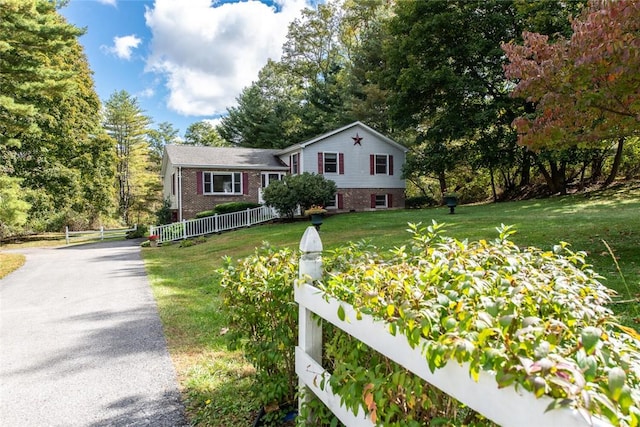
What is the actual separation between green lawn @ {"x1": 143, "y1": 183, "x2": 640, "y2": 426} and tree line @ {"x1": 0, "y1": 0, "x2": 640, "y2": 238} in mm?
1862

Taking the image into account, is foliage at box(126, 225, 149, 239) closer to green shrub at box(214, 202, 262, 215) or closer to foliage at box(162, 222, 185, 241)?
foliage at box(162, 222, 185, 241)

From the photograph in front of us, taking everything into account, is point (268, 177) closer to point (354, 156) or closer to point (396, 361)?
point (354, 156)

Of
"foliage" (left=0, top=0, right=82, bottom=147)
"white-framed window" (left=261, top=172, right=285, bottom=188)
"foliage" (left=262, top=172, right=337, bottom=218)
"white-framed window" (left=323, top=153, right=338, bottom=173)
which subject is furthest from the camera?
"white-framed window" (left=261, top=172, right=285, bottom=188)

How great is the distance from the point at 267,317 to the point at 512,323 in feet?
6.31

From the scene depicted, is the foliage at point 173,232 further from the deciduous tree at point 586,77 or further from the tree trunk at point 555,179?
the tree trunk at point 555,179

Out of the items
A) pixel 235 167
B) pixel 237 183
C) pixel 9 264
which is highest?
pixel 235 167

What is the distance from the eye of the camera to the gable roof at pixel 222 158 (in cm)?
2120

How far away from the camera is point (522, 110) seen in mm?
18359

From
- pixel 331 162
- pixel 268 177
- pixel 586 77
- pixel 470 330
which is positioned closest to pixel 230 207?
pixel 268 177

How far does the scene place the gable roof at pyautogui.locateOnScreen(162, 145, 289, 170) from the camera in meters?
21.2

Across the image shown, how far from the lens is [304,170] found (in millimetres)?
21625

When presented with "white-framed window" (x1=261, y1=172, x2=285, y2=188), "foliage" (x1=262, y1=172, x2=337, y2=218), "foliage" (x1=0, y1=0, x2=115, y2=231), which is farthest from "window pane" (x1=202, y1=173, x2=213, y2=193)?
"foliage" (x1=0, y1=0, x2=115, y2=231)

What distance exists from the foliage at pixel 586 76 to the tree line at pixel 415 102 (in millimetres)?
18

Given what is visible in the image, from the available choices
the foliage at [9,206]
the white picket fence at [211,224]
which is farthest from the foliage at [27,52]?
the white picket fence at [211,224]
